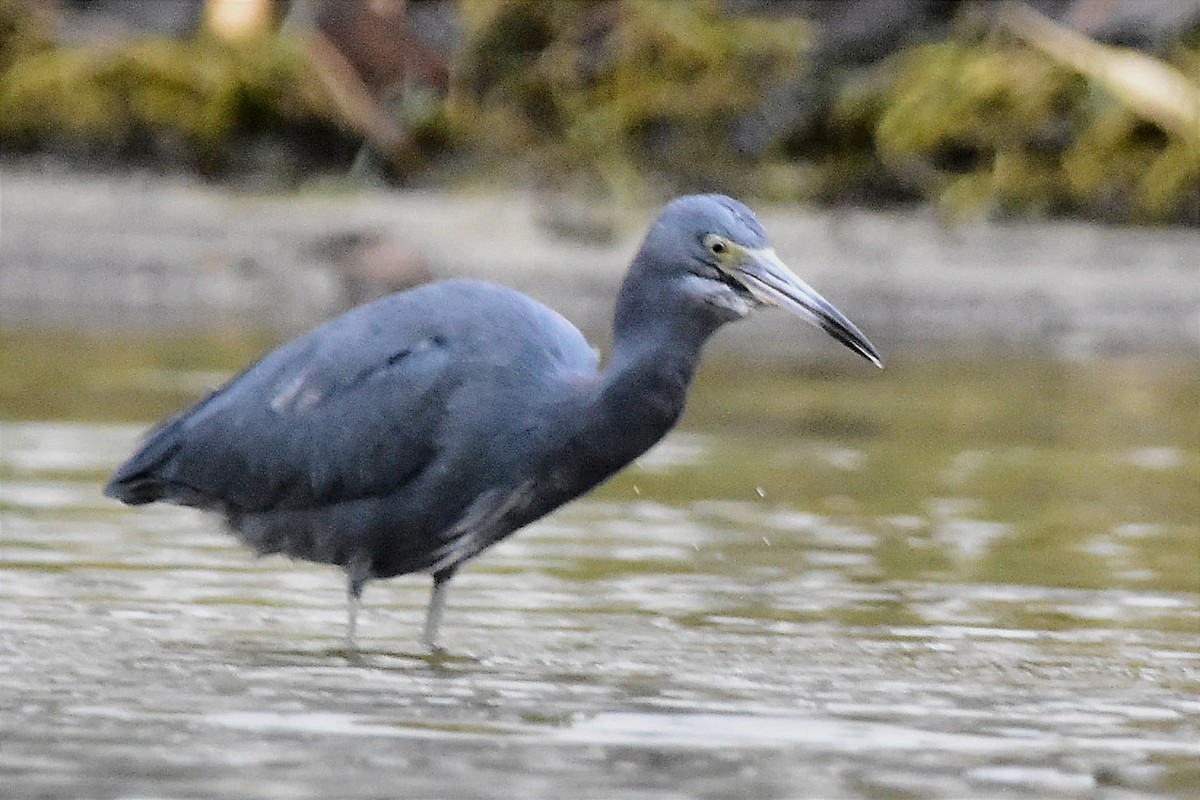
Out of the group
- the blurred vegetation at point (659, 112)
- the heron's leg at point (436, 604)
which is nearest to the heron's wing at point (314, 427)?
the heron's leg at point (436, 604)

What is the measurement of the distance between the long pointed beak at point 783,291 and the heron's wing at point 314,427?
0.83 metres

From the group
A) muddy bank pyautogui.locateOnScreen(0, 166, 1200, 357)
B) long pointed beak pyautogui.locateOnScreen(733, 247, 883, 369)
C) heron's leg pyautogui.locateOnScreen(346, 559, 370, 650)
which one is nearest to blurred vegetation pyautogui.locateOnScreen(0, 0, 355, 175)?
muddy bank pyautogui.locateOnScreen(0, 166, 1200, 357)

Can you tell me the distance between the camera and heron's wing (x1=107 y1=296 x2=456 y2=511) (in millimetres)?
6582


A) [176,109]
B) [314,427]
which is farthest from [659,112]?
[314,427]

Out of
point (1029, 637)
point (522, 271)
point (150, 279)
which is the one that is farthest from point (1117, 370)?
point (1029, 637)

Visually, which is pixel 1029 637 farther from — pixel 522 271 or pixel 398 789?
pixel 522 271

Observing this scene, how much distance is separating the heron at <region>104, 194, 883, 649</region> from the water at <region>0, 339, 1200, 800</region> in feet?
0.86

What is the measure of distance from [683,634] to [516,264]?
28.5ft

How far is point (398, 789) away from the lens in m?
4.73

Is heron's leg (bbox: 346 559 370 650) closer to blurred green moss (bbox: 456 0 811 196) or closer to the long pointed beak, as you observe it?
the long pointed beak

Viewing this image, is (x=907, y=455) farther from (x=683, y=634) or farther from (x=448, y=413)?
(x=448, y=413)

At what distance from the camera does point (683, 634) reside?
6.68 metres

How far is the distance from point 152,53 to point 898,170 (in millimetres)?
4628

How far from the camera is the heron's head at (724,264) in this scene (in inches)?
238
